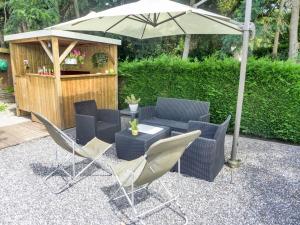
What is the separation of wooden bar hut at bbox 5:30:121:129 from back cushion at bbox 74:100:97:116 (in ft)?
2.83

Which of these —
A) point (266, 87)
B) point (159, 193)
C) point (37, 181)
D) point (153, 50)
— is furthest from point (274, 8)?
point (37, 181)

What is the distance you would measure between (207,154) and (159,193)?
0.93 m

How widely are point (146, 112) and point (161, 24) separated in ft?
6.64

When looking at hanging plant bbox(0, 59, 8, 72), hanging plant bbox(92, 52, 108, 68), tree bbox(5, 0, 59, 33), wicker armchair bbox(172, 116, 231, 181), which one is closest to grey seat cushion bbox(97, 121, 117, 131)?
wicker armchair bbox(172, 116, 231, 181)

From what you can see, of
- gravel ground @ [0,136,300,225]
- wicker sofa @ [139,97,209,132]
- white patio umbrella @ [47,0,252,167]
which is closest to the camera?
gravel ground @ [0,136,300,225]

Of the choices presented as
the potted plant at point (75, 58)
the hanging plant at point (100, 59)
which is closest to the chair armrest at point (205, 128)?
the hanging plant at point (100, 59)

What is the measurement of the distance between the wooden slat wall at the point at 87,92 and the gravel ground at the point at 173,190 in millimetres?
2154

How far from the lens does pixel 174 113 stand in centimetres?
586

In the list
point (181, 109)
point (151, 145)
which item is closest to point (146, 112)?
point (181, 109)

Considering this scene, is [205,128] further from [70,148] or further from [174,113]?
[70,148]

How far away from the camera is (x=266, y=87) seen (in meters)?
5.70

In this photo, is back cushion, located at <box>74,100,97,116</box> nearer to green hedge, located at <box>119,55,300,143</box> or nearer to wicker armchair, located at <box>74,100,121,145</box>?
wicker armchair, located at <box>74,100,121,145</box>

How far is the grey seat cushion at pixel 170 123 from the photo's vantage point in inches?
198

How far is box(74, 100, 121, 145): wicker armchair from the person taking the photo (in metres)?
5.15
